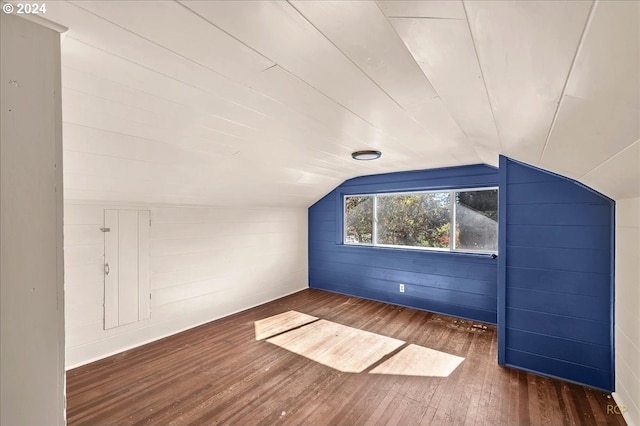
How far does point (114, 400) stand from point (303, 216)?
135 inches

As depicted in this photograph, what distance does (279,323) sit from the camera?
3420 millimetres

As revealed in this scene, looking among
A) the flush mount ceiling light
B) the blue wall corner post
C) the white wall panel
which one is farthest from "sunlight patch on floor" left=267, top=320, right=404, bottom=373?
the white wall panel

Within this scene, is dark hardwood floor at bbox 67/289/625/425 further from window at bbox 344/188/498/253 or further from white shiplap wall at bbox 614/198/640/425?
window at bbox 344/188/498/253

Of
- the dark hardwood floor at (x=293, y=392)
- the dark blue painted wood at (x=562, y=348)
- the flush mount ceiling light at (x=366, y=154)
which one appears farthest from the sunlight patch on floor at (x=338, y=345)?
the flush mount ceiling light at (x=366, y=154)

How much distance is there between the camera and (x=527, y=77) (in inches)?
29.3

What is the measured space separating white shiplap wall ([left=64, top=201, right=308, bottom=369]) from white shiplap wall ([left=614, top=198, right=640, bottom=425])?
3.70 m

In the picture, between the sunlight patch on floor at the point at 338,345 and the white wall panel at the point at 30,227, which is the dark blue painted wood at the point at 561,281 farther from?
the white wall panel at the point at 30,227

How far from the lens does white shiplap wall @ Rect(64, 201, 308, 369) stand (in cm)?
246

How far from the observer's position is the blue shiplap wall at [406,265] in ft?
11.1

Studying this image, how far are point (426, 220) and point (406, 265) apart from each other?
689 mm

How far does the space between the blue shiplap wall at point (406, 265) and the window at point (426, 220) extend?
0.52ft

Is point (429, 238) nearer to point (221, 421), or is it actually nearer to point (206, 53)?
point (221, 421)

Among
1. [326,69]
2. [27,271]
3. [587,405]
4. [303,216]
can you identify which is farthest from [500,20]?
[303,216]

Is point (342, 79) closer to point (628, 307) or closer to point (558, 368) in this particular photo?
point (628, 307)
